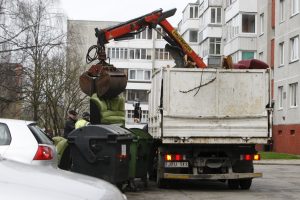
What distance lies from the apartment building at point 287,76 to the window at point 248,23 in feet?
22.8

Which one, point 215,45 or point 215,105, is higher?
point 215,45

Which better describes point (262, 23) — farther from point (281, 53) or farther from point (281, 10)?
point (281, 53)

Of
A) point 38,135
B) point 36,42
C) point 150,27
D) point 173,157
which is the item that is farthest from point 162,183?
point 36,42

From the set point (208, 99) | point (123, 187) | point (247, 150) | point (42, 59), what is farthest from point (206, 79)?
point (42, 59)

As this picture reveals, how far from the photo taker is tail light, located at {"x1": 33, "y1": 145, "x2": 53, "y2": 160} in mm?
9023

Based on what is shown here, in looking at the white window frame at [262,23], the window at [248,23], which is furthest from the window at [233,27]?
the white window frame at [262,23]

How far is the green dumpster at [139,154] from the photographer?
11.8 m

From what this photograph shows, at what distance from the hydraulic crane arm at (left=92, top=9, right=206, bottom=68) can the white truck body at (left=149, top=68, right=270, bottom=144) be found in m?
2.02

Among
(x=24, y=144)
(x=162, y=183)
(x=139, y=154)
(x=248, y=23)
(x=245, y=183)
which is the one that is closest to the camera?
(x=24, y=144)

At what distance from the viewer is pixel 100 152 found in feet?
35.3

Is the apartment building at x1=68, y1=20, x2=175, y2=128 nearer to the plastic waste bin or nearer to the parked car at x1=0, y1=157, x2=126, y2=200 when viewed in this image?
the plastic waste bin

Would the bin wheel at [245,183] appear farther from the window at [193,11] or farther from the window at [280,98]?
the window at [193,11]

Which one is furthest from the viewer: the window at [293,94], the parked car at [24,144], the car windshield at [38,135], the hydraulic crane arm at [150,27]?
the window at [293,94]

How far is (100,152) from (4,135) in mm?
2209
